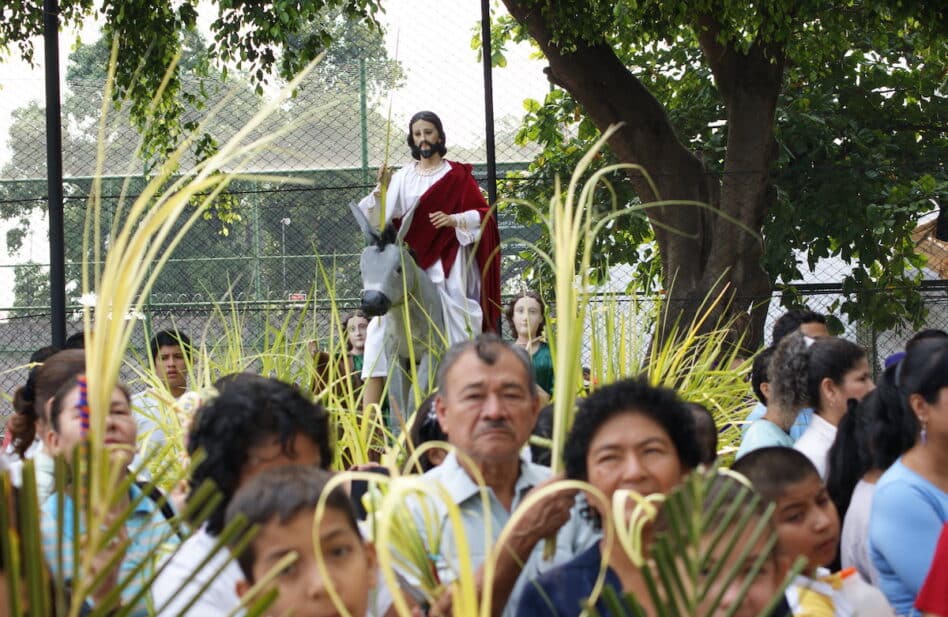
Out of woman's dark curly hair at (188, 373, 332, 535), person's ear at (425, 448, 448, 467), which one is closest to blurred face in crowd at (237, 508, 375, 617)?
woman's dark curly hair at (188, 373, 332, 535)

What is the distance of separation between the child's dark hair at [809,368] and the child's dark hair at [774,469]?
4.99ft

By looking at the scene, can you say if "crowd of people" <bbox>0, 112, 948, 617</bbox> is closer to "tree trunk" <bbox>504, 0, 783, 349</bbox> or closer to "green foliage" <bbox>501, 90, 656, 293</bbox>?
"tree trunk" <bbox>504, 0, 783, 349</bbox>

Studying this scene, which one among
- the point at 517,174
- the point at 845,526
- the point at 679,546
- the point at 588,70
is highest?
the point at 588,70

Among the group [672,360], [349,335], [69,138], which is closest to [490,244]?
[349,335]

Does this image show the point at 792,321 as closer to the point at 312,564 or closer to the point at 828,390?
Result: the point at 828,390

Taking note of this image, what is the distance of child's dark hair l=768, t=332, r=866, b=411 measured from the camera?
178 inches

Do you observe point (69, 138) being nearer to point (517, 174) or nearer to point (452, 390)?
point (517, 174)

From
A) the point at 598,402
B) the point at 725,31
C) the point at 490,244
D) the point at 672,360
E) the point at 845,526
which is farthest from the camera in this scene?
the point at 725,31

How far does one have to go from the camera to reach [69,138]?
40.1 ft

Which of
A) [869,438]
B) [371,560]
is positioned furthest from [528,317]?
[371,560]

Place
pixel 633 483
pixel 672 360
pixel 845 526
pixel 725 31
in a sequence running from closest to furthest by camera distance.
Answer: pixel 633 483
pixel 845 526
pixel 672 360
pixel 725 31

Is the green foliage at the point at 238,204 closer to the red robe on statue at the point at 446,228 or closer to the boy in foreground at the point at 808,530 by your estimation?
the red robe on statue at the point at 446,228

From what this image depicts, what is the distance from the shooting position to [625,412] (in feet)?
9.07

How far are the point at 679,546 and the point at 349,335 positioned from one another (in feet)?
21.0
